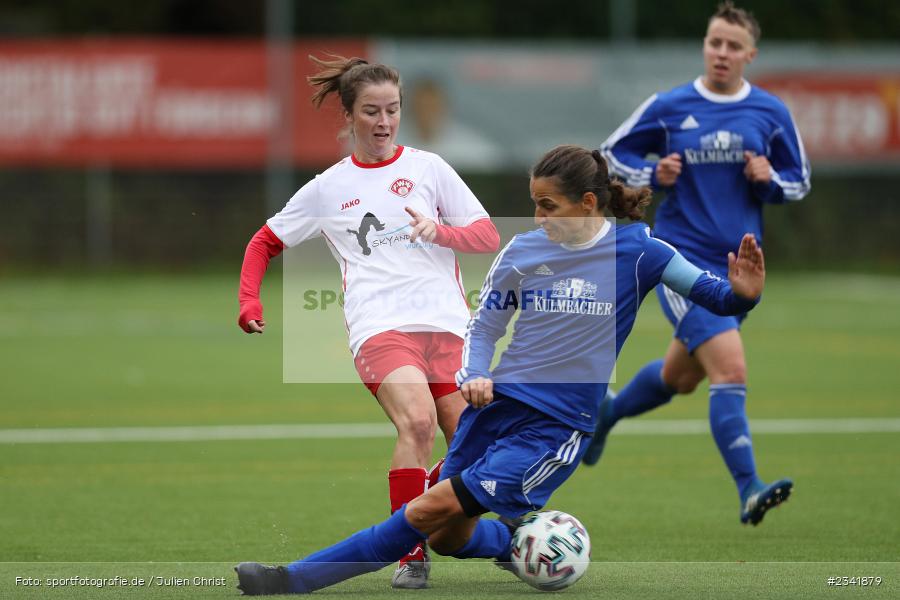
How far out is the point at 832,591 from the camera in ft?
18.6

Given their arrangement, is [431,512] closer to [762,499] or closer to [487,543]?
[487,543]

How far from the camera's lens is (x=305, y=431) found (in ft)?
35.9

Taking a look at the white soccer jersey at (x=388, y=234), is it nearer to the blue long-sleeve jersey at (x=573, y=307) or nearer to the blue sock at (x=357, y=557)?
the blue long-sleeve jersey at (x=573, y=307)

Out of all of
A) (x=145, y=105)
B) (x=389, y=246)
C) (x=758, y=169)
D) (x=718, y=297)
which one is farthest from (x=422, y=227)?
(x=145, y=105)

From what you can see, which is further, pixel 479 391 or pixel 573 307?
pixel 573 307

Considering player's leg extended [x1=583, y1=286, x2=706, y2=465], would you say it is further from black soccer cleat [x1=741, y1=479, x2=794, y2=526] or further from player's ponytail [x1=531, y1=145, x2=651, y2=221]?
player's ponytail [x1=531, y1=145, x2=651, y2=221]

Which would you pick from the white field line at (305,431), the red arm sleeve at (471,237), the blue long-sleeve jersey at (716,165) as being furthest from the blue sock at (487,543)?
the white field line at (305,431)

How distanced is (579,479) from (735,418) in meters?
1.62

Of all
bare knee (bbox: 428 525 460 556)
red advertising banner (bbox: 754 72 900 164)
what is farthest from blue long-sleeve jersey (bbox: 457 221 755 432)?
red advertising banner (bbox: 754 72 900 164)

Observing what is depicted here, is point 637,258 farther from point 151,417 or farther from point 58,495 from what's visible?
point 151,417

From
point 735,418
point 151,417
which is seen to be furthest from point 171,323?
point 735,418

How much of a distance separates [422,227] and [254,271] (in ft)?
3.01

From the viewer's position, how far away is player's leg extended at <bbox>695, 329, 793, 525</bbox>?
7.39 meters

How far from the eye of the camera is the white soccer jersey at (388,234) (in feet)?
20.6
